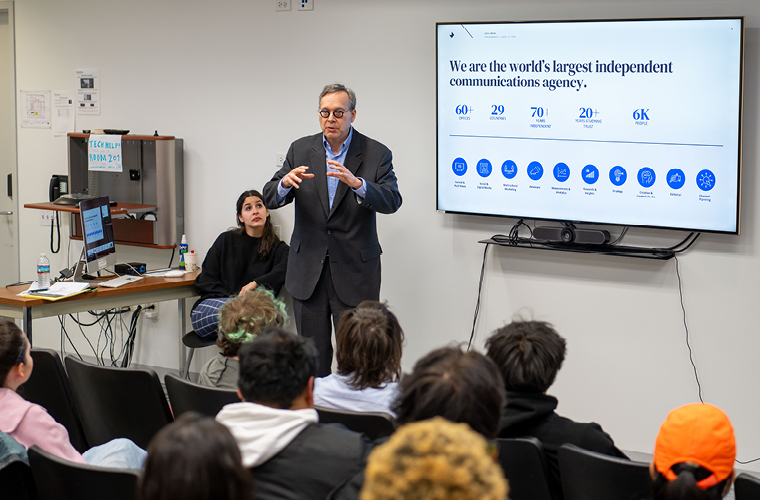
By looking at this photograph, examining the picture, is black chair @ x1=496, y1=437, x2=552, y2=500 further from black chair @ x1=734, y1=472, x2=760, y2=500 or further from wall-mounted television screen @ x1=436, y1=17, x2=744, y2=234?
wall-mounted television screen @ x1=436, y1=17, x2=744, y2=234

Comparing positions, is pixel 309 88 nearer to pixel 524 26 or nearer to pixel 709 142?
pixel 524 26

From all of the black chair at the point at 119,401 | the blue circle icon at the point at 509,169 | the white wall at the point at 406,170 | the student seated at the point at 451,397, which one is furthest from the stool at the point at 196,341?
the student seated at the point at 451,397

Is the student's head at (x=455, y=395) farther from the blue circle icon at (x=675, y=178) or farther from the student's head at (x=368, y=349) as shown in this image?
the blue circle icon at (x=675, y=178)

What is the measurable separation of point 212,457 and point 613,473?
1.16m

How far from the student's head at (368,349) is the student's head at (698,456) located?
2.96 ft

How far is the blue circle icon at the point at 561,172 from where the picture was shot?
371cm

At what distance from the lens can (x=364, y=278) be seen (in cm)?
364

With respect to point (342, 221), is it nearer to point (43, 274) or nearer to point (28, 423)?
point (43, 274)

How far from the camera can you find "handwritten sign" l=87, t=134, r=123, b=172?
4.82 metres

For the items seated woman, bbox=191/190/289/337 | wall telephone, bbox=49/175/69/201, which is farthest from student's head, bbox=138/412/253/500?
wall telephone, bbox=49/175/69/201

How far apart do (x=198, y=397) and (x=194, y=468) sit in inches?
50.2

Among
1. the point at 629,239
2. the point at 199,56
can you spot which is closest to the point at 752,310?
the point at 629,239

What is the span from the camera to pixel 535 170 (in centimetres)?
378

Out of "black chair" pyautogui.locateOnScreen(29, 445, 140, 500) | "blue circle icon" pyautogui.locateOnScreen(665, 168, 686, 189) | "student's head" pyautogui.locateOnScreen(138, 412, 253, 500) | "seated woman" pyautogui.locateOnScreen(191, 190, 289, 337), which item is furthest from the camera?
"seated woman" pyautogui.locateOnScreen(191, 190, 289, 337)
